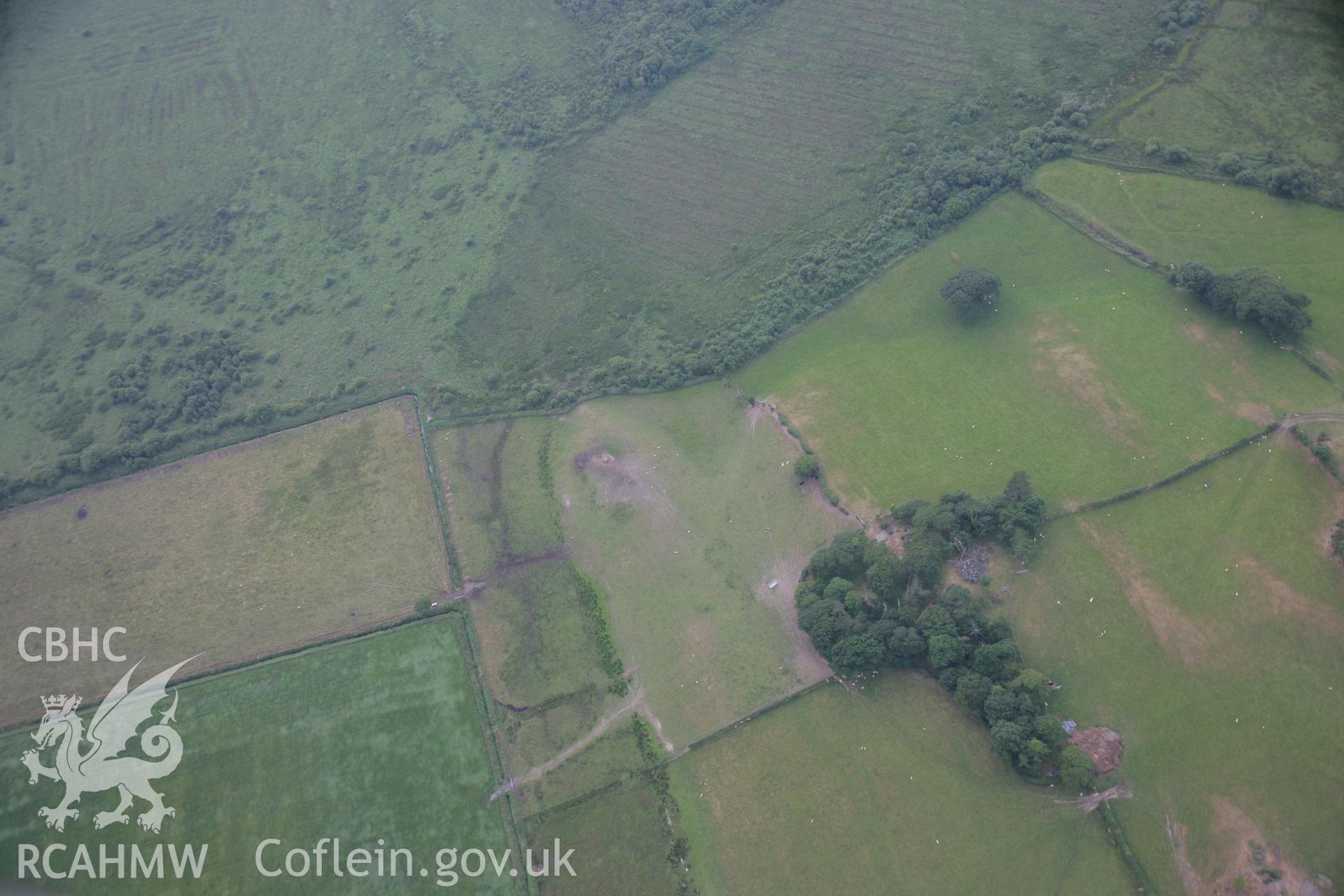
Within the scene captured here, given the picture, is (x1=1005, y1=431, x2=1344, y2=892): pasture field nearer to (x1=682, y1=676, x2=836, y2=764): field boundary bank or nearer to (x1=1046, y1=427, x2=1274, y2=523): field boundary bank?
(x1=1046, y1=427, x2=1274, y2=523): field boundary bank

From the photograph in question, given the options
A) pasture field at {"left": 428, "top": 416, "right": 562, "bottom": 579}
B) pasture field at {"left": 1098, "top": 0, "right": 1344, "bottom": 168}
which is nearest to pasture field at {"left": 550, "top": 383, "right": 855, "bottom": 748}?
pasture field at {"left": 428, "top": 416, "right": 562, "bottom": 579}

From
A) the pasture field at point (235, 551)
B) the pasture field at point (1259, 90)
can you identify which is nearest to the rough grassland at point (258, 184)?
the pasture field at point (235, 551)

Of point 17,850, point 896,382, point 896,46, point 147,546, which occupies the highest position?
point 896,46

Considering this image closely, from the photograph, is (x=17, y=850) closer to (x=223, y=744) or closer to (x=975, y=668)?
(x=223, y=744)

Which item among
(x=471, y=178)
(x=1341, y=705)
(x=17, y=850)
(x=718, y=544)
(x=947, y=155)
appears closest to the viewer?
(x=1341, y=705)

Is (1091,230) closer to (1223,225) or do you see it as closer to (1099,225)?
(1099,225)

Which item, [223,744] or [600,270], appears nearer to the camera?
[223,744]

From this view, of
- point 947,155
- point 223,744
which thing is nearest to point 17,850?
point 223,744
